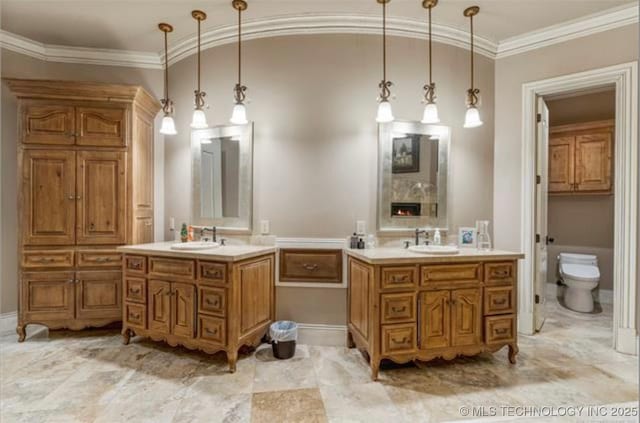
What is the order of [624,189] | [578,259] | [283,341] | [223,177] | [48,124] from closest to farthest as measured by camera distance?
[283,341] < [624,189] < [48,124] < [223,177] < [578,259]

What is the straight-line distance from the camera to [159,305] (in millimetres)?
2414

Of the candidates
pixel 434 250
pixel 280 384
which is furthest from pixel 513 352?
pixel 280 384

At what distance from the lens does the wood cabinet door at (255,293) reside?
2.27m

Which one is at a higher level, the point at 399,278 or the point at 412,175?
the point at 412,175

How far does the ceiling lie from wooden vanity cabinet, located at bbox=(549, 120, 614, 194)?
1.89 meters

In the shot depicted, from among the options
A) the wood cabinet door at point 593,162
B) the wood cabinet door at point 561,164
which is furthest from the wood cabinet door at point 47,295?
the wood cabinet door at point 593,162

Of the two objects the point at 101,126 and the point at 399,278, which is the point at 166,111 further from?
the point at 399,278

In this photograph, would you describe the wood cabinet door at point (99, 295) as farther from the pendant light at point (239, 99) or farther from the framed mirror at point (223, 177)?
the pendant light at point (239, 99)

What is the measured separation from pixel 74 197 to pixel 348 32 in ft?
9.35

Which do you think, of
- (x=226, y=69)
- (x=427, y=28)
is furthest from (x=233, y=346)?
(x=427, y=28)

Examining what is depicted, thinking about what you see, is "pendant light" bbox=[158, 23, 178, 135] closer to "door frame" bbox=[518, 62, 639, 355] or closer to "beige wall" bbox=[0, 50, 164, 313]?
"beige wall" bbox=[0, 50, 164, 313]

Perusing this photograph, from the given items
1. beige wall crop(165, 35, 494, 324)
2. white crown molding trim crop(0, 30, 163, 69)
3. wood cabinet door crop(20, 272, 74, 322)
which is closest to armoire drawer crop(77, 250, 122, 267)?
wood cabinet door crop(20, 272, 74, 322)

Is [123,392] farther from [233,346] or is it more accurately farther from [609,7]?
[609,7]

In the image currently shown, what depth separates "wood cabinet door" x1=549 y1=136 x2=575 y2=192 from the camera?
4.02 m
